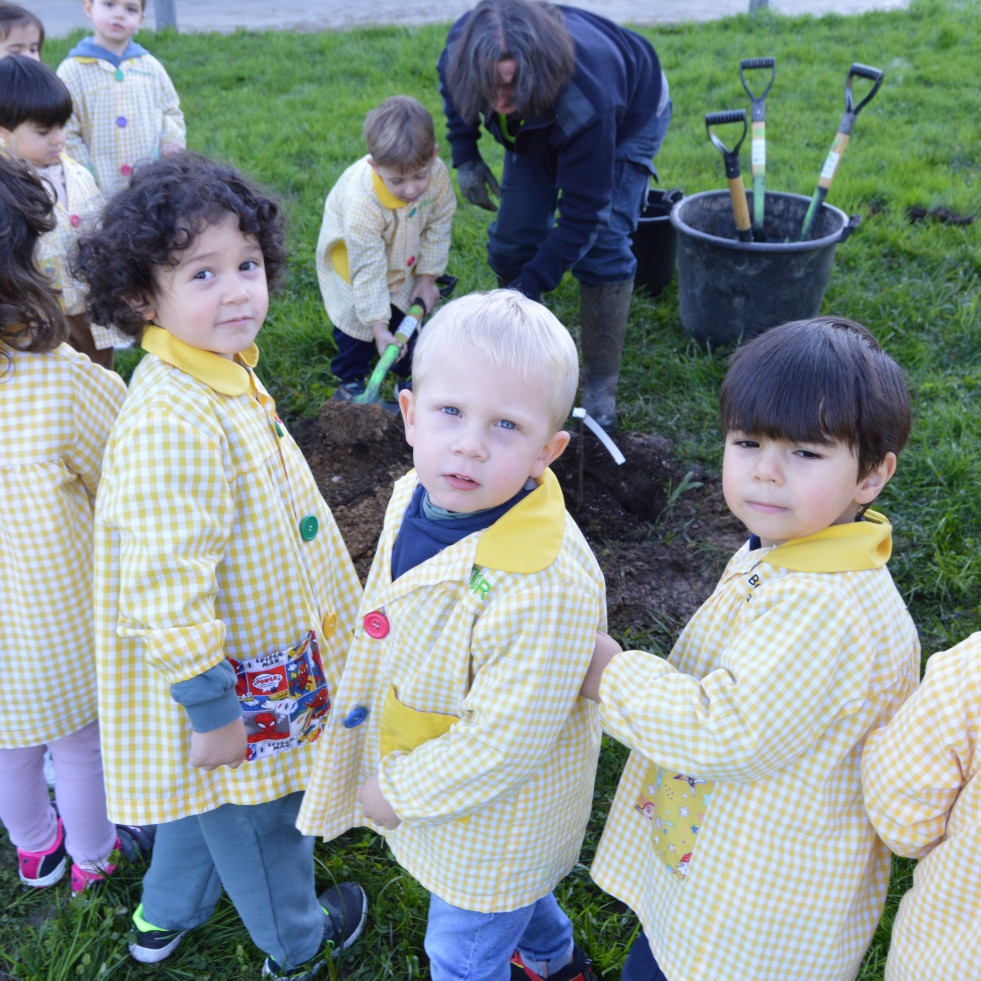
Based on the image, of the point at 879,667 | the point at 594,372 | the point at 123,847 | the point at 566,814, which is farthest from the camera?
→ the point at 594,372

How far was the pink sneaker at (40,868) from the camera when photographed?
6.97 feet

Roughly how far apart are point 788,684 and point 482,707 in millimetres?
416

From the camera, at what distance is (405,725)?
1.48 meters

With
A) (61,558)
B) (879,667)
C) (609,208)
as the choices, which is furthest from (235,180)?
(609,208)

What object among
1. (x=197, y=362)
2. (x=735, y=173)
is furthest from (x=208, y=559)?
(x=735, y=173)

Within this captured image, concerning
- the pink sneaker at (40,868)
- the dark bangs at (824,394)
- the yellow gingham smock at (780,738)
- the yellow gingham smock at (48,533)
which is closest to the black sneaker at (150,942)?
the pink sneaker at (40,868)

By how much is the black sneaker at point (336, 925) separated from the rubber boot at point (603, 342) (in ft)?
6.61

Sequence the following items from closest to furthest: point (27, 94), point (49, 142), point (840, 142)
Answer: point (27, 94), point (49, 142), point (840, 142)

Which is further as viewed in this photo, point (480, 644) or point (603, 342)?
point (603, 342)

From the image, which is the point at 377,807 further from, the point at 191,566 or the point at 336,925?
the point at 336,925

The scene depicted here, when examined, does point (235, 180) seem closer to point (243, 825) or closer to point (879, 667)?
point (243, 825)

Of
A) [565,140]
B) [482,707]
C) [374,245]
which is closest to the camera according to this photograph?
[482,707]

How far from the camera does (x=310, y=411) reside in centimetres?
375

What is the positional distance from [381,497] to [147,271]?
1671mm
